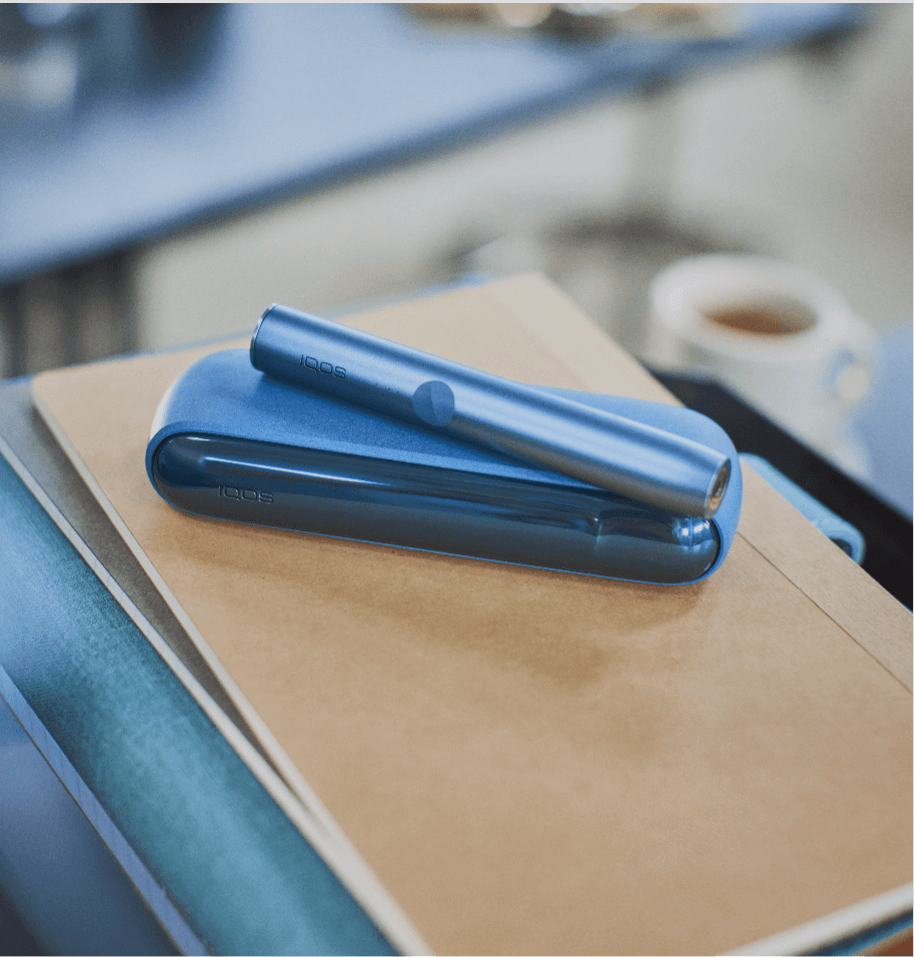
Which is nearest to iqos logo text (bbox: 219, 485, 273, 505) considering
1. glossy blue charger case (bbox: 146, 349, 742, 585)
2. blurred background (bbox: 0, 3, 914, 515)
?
glossy blue charger case (bbox: 146, 349, 742, 585)

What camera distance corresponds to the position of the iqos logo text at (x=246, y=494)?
34 centimetres

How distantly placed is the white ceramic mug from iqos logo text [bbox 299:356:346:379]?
0.24 metres

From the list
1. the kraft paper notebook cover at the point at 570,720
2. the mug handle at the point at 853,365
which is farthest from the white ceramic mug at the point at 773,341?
the kraft paper notebook cover at the point at 570,720

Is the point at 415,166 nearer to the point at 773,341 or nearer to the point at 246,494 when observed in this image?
the point at 773,341

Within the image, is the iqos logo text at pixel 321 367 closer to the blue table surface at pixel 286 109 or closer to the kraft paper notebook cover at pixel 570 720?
the kraft paper notebook cover at pixel 570 720

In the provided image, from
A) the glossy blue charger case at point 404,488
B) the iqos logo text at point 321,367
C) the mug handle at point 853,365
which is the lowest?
the mug handle at point 853,365

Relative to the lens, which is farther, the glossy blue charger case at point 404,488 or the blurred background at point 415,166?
the blurred background at point 415,166

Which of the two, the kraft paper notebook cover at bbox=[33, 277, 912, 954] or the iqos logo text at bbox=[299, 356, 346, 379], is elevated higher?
the iqos logo text at bbox=[299, 356, 346, 379]

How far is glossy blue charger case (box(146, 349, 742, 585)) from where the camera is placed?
12.6 inches

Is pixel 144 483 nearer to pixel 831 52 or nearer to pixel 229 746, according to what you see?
pixel 229 746

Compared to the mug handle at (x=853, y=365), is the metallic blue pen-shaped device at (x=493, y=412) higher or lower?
higher

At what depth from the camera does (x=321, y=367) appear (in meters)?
0.34

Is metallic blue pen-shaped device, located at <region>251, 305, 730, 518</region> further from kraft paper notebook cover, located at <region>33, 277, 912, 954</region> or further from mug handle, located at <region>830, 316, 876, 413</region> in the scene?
mug handle, located at <region>830, 316, 876, 413</region>

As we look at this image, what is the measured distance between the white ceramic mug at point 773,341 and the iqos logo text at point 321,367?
9.3 inches
